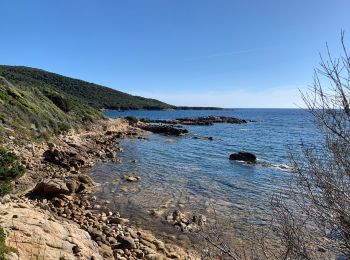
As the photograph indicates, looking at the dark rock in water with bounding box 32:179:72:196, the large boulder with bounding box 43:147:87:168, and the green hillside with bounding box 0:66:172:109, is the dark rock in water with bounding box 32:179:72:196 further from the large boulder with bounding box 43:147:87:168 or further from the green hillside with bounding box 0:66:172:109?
the green hillside with bounding box 0:66:172:109

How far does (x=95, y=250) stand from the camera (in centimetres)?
979

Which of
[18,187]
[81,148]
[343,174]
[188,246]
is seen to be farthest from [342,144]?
[81,148]

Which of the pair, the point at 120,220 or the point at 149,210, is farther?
the point at 149,210

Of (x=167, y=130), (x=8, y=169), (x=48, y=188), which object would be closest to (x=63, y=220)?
(x=8, y=169)

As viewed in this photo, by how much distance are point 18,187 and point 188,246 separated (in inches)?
342

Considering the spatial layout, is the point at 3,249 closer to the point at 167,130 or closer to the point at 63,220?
the point at 63,220

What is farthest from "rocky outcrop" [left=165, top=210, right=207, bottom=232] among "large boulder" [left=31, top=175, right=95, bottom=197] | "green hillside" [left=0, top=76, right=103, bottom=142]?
"green hillside" [left=0, top=76, right=103, bottom=142]

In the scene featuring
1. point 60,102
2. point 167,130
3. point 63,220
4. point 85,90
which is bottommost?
point 63,220

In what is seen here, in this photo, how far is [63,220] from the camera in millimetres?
12297

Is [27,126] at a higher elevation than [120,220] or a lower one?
higher

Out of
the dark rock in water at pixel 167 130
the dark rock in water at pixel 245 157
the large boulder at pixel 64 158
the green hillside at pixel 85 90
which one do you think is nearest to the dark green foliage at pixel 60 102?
the dark rock in water at pixel 167 130

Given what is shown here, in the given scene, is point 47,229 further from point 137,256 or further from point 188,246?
point 188,246

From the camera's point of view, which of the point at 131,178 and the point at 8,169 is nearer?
the point at 8,169

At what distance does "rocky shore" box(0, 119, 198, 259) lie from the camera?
8625 mm
